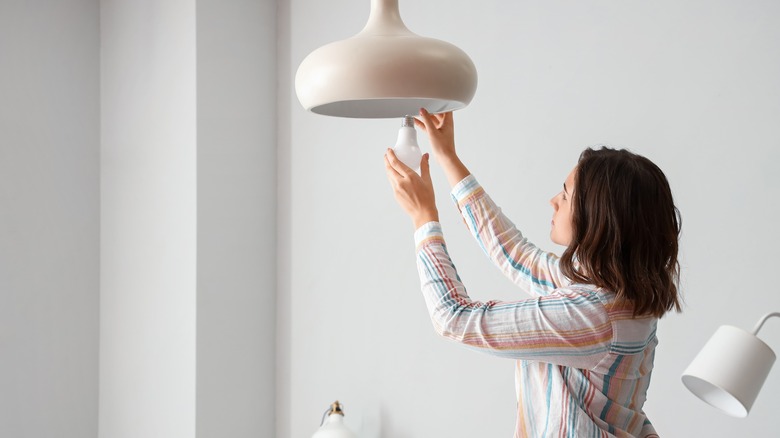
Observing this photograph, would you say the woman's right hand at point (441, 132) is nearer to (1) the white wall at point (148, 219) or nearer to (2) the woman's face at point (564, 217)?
(2) the woman's face at point (564, 217)

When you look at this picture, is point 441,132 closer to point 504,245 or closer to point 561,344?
point 504,245

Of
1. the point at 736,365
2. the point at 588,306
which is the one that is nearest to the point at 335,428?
the point at 588,306

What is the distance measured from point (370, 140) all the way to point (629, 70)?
81cm

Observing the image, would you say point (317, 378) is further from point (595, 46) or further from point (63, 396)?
point (595, 46)

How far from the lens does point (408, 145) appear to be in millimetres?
1086

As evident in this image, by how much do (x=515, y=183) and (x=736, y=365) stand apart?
42.8 inches

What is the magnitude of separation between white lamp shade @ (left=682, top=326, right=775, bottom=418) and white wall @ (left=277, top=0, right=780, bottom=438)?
0.73 metres

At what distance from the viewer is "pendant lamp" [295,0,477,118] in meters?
0.92

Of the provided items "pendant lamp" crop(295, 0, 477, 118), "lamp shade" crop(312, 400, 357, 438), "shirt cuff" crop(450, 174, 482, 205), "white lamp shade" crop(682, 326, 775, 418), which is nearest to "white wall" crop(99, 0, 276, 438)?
"lamp shade" crop(312, 400, 357, 438)

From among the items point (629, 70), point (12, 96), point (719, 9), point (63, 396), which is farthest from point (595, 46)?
point (63, 396)

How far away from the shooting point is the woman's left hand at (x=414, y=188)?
3.72 feet

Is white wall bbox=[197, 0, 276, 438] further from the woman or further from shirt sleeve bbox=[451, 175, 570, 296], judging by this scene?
the woman

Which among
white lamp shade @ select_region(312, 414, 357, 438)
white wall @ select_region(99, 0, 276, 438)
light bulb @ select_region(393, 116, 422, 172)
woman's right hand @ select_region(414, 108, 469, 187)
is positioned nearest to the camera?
light bulb @ select_region(393, 116, 422, 172)

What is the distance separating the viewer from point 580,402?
1.15 m
